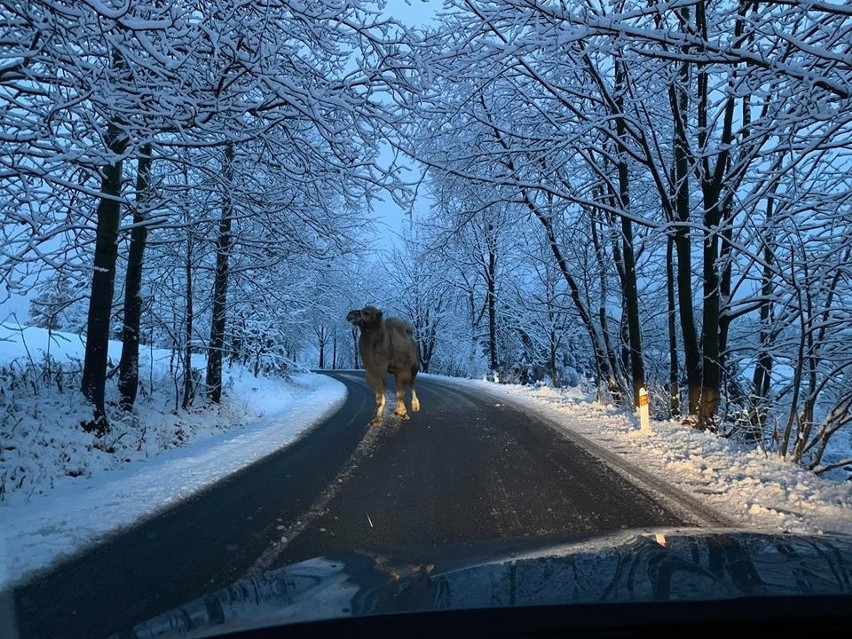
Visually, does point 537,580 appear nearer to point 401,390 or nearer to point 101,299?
point 101,299

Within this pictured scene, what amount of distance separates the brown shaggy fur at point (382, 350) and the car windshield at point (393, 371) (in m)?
0.08

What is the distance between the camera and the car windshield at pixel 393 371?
338cm

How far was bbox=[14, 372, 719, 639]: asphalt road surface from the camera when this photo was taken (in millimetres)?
3877

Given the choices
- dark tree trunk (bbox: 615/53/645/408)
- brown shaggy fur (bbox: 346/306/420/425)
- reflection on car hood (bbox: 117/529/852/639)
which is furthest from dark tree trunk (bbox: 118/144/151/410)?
dark tree trunk (bbox: 615/53/645/408)

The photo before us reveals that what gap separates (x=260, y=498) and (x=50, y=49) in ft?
14.7

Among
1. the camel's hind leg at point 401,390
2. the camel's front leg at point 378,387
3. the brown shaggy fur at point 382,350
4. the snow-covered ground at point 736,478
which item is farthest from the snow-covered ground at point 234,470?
the camel's hind leg at point 401,390

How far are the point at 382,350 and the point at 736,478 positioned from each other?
23.4 ft

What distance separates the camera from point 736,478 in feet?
22.3

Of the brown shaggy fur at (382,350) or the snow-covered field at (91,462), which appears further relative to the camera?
the brown shaggy fur at (382,350)

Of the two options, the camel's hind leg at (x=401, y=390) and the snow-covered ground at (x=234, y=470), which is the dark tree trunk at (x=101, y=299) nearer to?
the snow-covered ground at (x=234, y=470)

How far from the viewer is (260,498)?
634cm

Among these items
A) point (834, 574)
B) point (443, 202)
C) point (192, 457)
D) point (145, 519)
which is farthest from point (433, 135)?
point (834, 574)

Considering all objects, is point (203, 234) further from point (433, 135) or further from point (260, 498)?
point (260, 498)

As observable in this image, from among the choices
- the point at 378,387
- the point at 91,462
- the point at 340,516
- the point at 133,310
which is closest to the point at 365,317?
the point at 378,387
